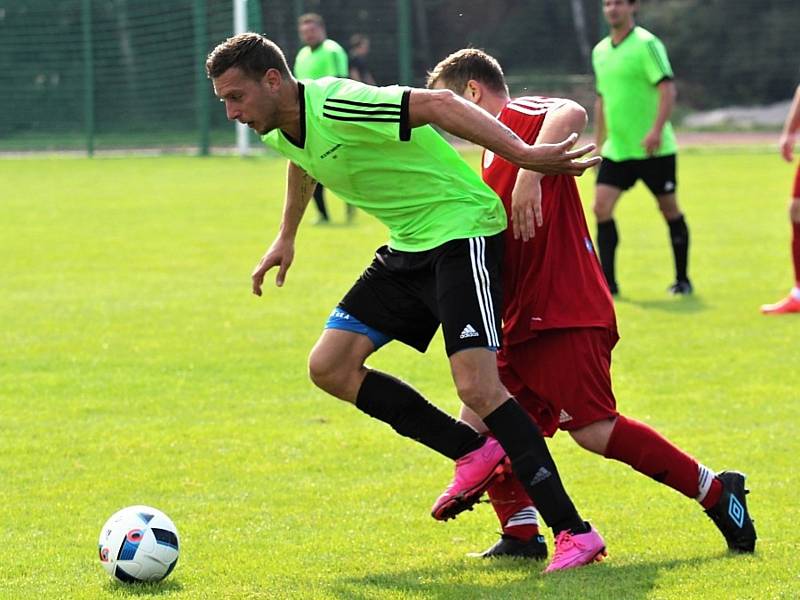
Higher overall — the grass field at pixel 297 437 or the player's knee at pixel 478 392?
the player's knee at pixel 478 392

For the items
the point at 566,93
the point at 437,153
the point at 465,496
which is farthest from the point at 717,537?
the point at 566,93

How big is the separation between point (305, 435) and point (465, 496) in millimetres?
2280

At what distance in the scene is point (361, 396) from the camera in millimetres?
5203

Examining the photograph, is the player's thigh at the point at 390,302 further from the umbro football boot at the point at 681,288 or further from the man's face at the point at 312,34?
the man's face at the point at 312,34

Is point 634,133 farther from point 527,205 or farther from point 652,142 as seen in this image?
point 527,205

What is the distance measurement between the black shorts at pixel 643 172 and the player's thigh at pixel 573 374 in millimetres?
6850

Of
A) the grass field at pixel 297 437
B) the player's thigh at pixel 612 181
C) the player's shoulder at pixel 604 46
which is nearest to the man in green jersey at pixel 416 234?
the grass field at pixel 297 437

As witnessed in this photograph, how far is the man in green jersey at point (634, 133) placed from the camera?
38.1 ft

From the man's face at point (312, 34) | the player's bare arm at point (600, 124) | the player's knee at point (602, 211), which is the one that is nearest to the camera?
the player's knee at point (602, 211)

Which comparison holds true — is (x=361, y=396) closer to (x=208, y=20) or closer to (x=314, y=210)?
(x=314, y=210)

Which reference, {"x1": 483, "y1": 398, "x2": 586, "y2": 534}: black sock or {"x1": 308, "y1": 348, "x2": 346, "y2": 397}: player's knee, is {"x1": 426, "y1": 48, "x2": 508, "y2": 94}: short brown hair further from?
{"x1": 483, "y1": 398, "x2": 586, "y2": 534}: black sock

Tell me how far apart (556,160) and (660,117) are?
7492 mm

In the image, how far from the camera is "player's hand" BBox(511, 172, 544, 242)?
4.80 metres

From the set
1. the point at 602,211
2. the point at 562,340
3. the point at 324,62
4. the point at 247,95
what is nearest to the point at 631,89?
the point at 602,211
